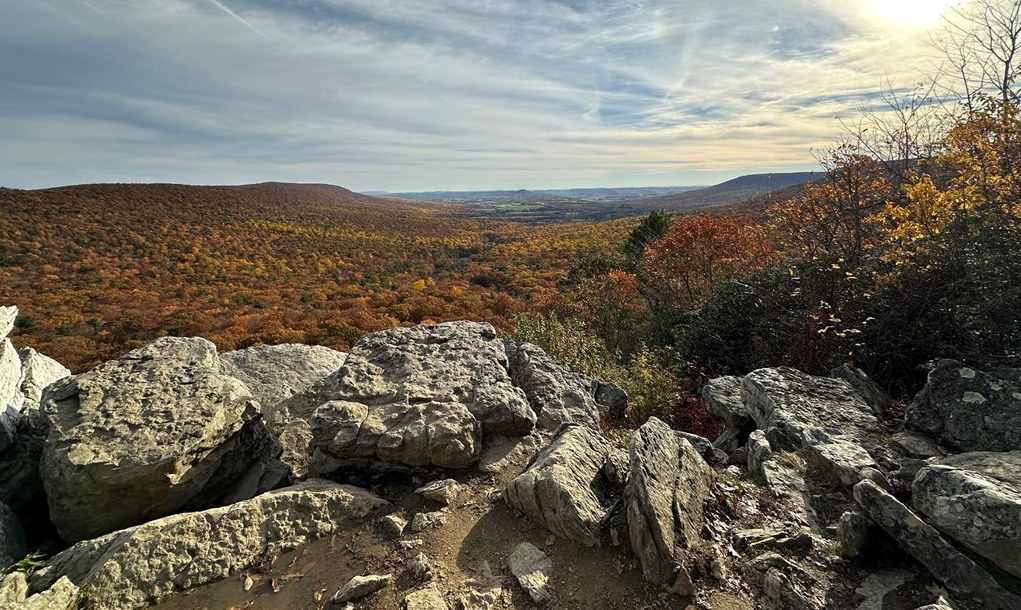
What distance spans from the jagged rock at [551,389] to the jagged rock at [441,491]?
1807 millimetres

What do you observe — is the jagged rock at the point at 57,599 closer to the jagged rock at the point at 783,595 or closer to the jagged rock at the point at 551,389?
the jagged rock at the point at 551,389

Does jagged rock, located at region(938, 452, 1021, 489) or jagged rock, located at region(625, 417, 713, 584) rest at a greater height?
jagged rock, located at region(938, 452, 1021, 489)

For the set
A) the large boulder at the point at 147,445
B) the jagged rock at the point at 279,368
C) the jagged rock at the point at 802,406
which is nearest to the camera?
the large boulder at the point at 147,445

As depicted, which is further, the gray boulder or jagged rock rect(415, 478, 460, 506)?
the gray boulder

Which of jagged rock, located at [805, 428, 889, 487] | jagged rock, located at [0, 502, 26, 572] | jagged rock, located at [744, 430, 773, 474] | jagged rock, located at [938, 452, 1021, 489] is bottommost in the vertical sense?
jagged rock, located at [0, 502, 26, 572]

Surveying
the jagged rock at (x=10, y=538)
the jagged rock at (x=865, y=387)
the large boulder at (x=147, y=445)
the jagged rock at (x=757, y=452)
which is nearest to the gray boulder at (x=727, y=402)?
the jagged rock at (x=757, y=452)

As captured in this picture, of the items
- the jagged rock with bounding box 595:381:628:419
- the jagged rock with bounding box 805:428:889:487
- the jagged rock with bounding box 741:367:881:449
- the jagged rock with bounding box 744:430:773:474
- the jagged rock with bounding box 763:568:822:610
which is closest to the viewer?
the jagged rock with bounding box 763:568:822:610

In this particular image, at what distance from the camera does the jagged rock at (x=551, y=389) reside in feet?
21.3

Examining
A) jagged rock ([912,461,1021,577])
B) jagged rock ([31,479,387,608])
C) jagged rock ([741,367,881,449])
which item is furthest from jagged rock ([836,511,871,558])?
jagged rock ([31,479,387,608])

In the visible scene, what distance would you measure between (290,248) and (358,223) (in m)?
27.8

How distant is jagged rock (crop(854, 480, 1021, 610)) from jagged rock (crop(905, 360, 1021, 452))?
1959 millimetres

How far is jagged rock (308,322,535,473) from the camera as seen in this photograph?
5309 millimetres

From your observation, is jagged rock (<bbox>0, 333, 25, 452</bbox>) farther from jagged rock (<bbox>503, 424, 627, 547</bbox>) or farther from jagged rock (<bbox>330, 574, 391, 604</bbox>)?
jagged rock (<bbox>503, 424, 627, 547</bbox>)

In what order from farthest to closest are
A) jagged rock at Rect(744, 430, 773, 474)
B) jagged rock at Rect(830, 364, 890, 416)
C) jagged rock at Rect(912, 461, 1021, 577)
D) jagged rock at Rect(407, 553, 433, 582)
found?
1. jagged rock at Rect(830, 364, 890, 416)
2. jagged rock at Rect(744, 430, 773, 474)
3. jagged rock at Rect(407, 553, 433, 582)
4. jagged rock at Rect(912, 461, 1021, 577)
